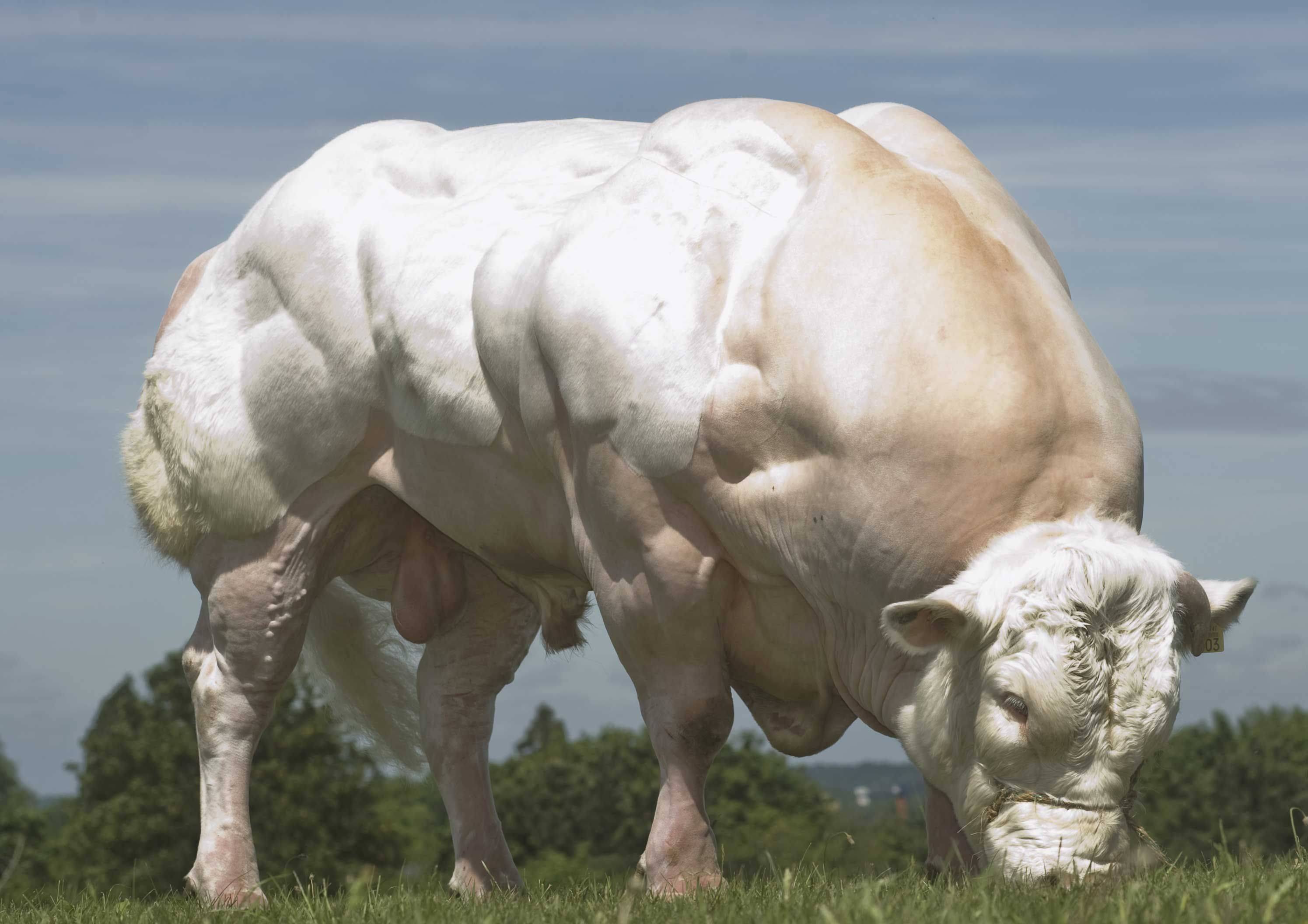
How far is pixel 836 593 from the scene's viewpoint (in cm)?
541

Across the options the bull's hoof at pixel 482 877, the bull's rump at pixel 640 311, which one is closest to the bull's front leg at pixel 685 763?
the bull's rump at pixel 640 311

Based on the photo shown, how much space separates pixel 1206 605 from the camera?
16.5 feet

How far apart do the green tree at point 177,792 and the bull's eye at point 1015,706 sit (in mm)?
35058

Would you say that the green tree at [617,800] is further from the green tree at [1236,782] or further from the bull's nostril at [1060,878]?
the bull's nostril at [1060,878]

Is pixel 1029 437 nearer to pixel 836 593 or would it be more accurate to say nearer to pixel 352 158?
pixel 836 593

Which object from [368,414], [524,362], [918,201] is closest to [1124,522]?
[918,201]

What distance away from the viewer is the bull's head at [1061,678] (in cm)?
466

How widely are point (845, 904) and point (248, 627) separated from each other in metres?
4.44

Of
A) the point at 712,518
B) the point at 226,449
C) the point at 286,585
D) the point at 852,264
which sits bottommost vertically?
the point at 286,585

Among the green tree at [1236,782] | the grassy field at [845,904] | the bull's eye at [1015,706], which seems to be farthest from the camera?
the green tree at [1236,782]

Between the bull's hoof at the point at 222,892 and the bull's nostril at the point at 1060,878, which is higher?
the bull's nostril at the point at 1060,878

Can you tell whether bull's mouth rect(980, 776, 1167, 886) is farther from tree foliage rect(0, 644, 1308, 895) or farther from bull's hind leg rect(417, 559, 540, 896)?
tree foliage rect(0, 644, 1308, 895)

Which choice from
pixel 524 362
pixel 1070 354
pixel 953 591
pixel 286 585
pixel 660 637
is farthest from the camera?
pixel 286 585

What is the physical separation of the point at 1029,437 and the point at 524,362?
196 centimetres
